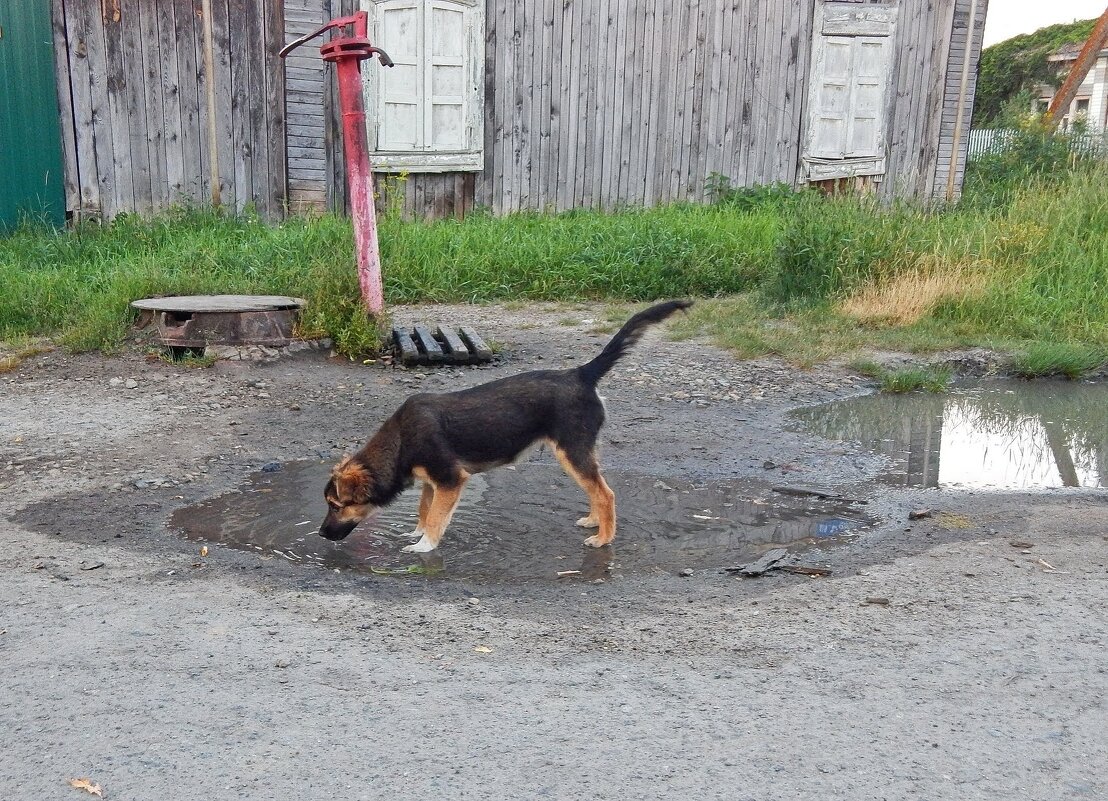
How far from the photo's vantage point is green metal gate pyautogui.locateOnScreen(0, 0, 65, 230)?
10.1 metres

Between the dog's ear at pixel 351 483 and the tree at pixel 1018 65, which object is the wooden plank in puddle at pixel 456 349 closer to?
the dog's ear at pixel 351 483

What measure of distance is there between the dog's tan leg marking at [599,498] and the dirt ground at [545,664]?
0.10 metres

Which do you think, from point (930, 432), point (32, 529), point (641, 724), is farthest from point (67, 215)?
point (641, 724)

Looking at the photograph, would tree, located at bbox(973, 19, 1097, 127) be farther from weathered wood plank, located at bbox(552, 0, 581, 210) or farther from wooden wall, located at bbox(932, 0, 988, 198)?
weathered wood plank, located at bbox(552, 0, 581, 210)

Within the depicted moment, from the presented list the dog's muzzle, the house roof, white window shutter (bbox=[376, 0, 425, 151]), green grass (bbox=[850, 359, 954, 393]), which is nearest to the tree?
the house roof

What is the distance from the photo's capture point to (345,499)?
4.33 m

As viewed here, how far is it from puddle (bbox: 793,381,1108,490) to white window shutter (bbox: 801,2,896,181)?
7513mm

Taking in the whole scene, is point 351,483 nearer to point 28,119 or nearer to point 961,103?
point 28,119

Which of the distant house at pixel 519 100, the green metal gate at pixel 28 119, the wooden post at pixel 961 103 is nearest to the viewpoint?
the green metal gate at pixel 28 119

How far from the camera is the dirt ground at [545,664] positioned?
2.72 meters

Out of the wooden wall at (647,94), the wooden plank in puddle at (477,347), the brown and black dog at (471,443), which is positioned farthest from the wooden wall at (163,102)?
the brown and black dog at (471,443)

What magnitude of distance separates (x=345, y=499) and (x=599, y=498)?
1063 mm

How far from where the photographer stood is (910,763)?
2.78 m

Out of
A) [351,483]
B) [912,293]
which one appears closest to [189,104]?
[912,293]
